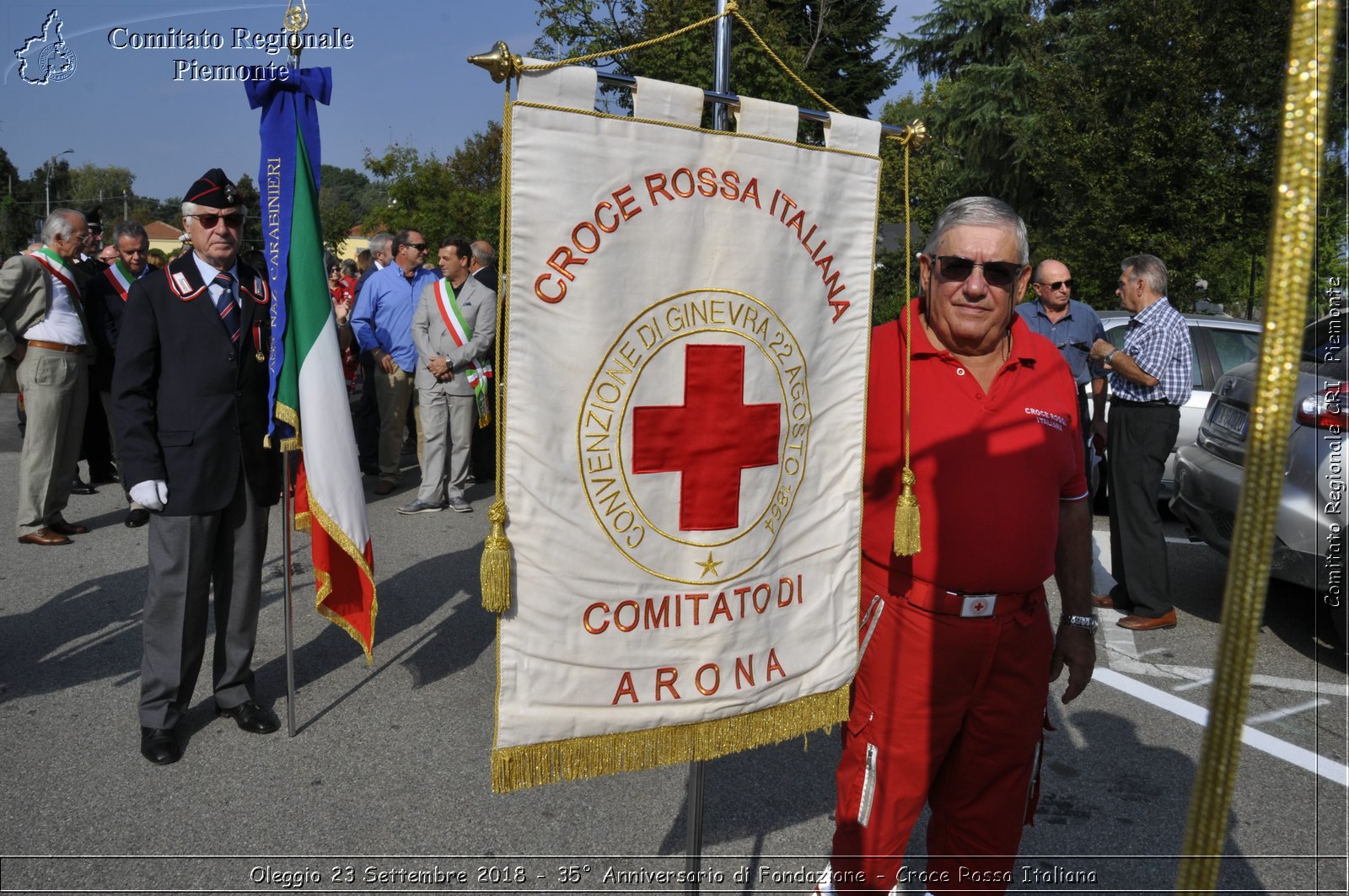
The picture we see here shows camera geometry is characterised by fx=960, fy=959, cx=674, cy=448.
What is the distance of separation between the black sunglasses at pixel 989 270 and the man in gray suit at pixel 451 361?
5.41 meters

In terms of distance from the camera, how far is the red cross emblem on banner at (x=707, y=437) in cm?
188

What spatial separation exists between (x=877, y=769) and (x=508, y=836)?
54.9 inches

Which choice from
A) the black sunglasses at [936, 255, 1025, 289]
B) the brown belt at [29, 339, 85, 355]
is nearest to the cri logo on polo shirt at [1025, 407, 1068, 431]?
the black sunglasses at [936, 255, 1025, 289]

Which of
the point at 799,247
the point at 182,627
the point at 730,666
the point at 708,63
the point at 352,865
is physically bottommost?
the point at 352,865

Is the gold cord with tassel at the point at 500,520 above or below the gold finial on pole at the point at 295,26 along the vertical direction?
below

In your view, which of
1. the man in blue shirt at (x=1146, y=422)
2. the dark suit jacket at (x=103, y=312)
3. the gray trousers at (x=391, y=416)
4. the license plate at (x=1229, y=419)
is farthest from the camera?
the gray trousers at (x=391, y=416)

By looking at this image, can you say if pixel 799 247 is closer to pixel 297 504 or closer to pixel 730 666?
pixel 730 666

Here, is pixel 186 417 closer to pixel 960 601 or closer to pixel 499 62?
pixel 499 62

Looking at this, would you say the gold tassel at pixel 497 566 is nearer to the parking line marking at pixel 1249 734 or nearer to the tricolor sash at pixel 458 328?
the parking line marking at pixel 1249 734

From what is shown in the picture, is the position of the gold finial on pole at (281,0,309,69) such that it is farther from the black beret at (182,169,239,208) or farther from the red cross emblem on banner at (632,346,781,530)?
the red cross emblem on banner at (632,346,781,530)

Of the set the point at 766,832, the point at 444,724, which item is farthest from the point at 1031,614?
the point at 444,724

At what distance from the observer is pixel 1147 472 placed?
5.17m

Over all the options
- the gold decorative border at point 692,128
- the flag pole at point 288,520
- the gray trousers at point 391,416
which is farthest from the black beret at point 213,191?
the gray trousers at point 391,416

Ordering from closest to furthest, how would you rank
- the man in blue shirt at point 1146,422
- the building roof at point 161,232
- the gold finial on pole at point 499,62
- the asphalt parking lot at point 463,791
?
1. the gold finial on pole at point 499,62
2. the asphalt parking lot at point 463,791
3. the man in blue shirt at point 1146,422
4. the building roof at point 161,232
